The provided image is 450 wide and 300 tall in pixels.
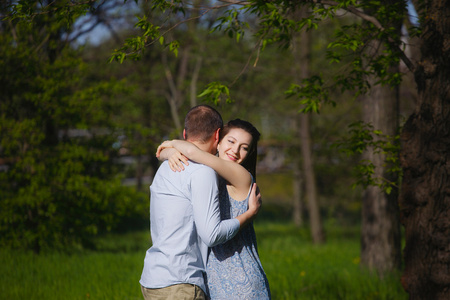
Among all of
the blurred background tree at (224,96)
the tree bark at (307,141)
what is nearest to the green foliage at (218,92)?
the blurred background tree at (224,96)

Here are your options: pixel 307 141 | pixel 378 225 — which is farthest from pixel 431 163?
pixel 307 141

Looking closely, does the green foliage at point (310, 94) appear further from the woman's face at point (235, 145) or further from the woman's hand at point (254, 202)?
the woman's hand at point (254, 202)

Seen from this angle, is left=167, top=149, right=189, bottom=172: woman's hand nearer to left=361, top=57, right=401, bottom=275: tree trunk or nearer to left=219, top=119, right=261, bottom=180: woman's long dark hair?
left=219, top=119, right=261, bottom=180: woman's long dark hair

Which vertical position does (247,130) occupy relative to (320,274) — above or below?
above

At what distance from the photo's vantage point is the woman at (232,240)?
2514 mm

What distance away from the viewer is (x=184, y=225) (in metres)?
2.48

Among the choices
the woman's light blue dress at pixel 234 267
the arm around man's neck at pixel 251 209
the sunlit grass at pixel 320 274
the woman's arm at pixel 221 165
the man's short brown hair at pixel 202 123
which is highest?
the man's short brown hair at pixel 202 123

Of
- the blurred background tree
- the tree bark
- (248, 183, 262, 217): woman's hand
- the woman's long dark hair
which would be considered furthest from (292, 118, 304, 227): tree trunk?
(248, 183, 262, 217): woman's hand

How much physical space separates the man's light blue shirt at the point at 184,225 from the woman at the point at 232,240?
60mm

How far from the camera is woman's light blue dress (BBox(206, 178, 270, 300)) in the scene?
2.52 metres

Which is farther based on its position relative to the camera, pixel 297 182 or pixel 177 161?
pixel 297 182

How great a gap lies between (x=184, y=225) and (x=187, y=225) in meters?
0.02

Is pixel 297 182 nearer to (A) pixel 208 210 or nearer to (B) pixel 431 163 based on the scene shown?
(B) pixel 431 163

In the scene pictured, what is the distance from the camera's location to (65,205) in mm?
7656
